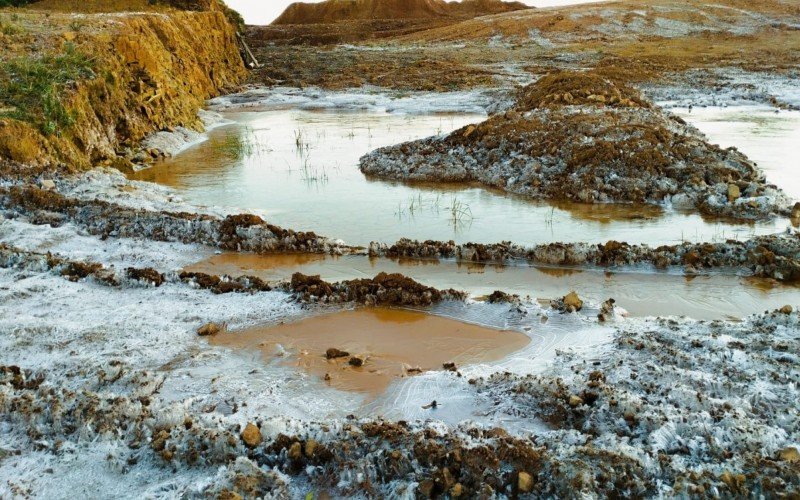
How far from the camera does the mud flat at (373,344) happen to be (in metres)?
4.33

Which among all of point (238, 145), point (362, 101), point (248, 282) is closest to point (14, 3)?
point (362, 101)

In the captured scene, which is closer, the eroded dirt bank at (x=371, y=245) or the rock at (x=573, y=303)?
the rock at (x=573, y=303)

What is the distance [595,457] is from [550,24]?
46.9m

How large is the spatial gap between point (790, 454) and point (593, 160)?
21.7ft

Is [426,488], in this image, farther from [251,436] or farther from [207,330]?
[207,330]

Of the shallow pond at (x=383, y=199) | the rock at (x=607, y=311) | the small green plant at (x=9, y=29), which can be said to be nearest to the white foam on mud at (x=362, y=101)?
the shallow pond at (x=383, y=199)

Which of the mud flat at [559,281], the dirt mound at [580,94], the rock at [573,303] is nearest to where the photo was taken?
the rock at [573,303]

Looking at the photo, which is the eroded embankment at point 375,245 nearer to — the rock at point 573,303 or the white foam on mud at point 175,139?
the rock at point 573,303

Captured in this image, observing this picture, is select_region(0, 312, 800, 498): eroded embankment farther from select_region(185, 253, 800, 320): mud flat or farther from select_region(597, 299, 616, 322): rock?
select_region(185, 253, 800, 320): mud flat

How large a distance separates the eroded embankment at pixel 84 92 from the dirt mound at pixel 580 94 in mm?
8161

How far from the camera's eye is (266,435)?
3424 mm

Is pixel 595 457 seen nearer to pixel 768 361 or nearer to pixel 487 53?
pixel 768 361

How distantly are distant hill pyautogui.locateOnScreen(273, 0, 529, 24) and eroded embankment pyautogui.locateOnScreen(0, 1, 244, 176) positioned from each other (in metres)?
55.9

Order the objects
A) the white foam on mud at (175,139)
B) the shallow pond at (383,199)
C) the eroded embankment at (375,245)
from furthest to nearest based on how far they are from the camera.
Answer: the white foam on mud at (175,139) → the shallow pond at (383,199) → the eroded embankment at (375,245)
